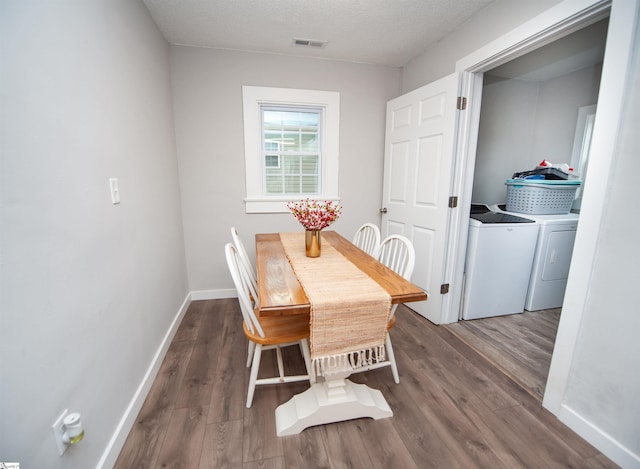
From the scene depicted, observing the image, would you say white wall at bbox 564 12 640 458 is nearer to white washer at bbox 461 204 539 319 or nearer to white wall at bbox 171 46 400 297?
white washer at bbox 461 204 539 319

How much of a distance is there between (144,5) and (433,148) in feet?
7.82

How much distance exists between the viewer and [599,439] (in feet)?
4.31

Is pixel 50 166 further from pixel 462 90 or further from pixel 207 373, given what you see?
pixel 462 90

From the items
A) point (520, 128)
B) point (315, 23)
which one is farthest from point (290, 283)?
point (520, 128)

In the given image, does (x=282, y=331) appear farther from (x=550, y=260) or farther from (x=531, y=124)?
(x=531, y=124)

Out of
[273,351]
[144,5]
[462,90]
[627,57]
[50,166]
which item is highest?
[144,5]

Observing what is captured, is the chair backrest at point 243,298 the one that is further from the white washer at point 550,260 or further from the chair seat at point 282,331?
the white washer at point 550,260

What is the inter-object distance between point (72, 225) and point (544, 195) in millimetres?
3450

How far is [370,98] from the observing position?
9.72 feet

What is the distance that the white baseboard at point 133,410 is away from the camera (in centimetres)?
122

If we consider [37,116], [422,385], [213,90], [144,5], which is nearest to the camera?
[37,116]

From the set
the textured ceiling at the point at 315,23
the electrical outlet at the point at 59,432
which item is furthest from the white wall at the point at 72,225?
the textured ceiling at the point at 315,23

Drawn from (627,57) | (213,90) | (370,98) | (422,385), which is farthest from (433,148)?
(213,90)

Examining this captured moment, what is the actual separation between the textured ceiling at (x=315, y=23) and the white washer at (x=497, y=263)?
162 cm
